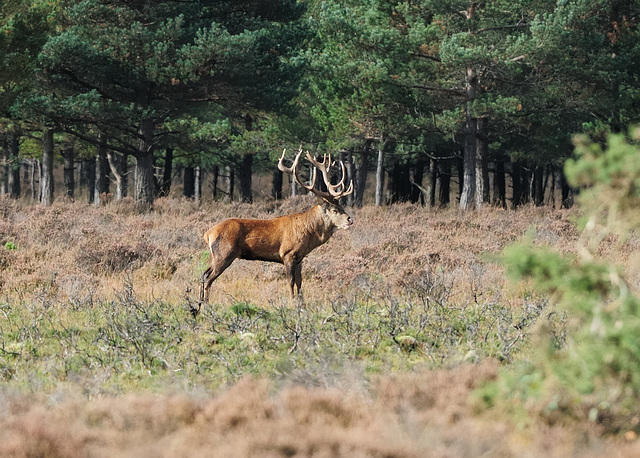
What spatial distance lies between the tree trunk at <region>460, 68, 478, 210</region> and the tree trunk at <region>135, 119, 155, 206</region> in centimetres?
914

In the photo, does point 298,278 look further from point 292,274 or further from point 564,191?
point 564,191

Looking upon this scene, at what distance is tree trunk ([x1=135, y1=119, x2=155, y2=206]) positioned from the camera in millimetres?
21484

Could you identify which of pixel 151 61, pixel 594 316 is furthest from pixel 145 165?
pixel 594 316

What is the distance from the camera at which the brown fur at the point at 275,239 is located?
866 centimetres

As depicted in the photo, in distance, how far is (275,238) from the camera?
8875 mm

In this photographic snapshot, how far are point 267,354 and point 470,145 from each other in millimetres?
16564

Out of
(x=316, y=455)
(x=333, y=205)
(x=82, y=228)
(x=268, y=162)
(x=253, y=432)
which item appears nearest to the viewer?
(x=316, y=455)

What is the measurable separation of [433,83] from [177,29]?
283 inches

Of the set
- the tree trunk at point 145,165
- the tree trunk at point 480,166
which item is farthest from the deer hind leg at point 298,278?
the tree trunk at point 480,166

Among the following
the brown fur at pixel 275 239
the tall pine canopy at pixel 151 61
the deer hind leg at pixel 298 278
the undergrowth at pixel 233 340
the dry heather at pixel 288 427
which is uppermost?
the tall pine canopy at pixel 151 61

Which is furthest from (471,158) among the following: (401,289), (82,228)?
(401,289)

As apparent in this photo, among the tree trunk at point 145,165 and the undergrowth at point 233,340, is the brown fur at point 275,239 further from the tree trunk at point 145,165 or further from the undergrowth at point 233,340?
the tree trunk at point 145,165

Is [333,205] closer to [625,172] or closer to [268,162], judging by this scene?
[625,172]

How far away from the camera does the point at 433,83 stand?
68.3 ft
